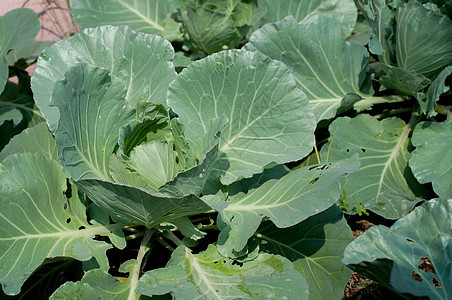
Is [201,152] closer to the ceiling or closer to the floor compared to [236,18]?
closer to the floor

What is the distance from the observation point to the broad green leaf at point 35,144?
7.29 ft

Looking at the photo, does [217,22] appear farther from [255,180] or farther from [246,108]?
[255,180]

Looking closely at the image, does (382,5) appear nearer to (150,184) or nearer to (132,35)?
(132,35)

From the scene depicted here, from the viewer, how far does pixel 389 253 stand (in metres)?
1.56

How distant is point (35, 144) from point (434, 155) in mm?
1988

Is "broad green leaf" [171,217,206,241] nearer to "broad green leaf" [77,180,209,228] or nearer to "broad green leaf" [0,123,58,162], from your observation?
"broad green leaf" [77,180,209,228]

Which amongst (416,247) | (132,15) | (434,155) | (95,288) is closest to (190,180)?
(95,288)

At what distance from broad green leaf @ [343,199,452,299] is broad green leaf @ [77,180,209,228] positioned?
1.85 ft

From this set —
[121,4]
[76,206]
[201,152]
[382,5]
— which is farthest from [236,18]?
[76,206]

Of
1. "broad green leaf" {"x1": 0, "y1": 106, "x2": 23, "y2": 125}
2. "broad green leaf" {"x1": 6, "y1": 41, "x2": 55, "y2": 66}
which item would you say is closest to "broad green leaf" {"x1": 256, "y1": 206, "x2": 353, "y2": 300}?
"broad green leaf" {"x1": 0, "y1": 106, "x2": 23, "y2": 125}

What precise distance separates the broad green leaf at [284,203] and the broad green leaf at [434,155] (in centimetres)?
67

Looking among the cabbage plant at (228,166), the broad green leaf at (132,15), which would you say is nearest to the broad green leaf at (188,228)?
the cabbage plant at (228,166)

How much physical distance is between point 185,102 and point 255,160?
1.34 ft

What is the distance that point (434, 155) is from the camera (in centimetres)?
247
